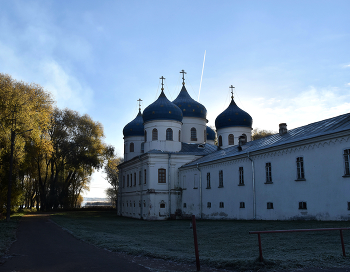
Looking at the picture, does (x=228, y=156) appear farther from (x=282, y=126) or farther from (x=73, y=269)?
→ (x=73, y=269)

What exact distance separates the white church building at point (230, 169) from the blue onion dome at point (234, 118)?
0.38ft

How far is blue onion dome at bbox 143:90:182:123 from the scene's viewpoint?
3681 centimetres

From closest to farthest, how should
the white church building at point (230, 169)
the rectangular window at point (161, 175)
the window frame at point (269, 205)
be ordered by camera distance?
the white church building at point (230, 169) → the window frame at point (269, 205) → the rectangular window at point (161, 175)

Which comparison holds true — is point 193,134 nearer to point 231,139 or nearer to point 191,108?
point 191,108

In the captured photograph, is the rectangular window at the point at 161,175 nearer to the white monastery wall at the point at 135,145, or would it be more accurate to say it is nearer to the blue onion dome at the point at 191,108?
the blue onion dome at the point at 191,108

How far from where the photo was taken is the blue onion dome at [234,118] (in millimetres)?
40594

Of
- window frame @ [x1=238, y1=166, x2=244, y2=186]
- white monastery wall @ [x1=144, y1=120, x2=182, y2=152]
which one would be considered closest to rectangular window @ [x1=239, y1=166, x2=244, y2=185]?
window frame @ [x1=238, y1=166, x2=244, y2=186]

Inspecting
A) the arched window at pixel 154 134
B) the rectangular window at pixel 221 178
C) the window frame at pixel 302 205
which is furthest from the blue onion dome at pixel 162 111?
the window frame at pixel 302 205

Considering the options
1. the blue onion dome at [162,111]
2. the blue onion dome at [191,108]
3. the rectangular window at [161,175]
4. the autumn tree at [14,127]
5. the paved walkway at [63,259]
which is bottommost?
the paved walkway at [63,259]

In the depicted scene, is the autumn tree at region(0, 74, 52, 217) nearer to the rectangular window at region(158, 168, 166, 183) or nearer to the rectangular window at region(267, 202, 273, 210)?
the rectangular window at region(158, 168, 166, 183)

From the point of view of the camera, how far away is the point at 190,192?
33031 mm

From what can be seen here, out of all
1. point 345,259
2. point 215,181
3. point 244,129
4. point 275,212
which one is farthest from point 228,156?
point 345,259

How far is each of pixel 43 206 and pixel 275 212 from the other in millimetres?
35348

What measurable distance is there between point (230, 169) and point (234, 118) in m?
15.0
